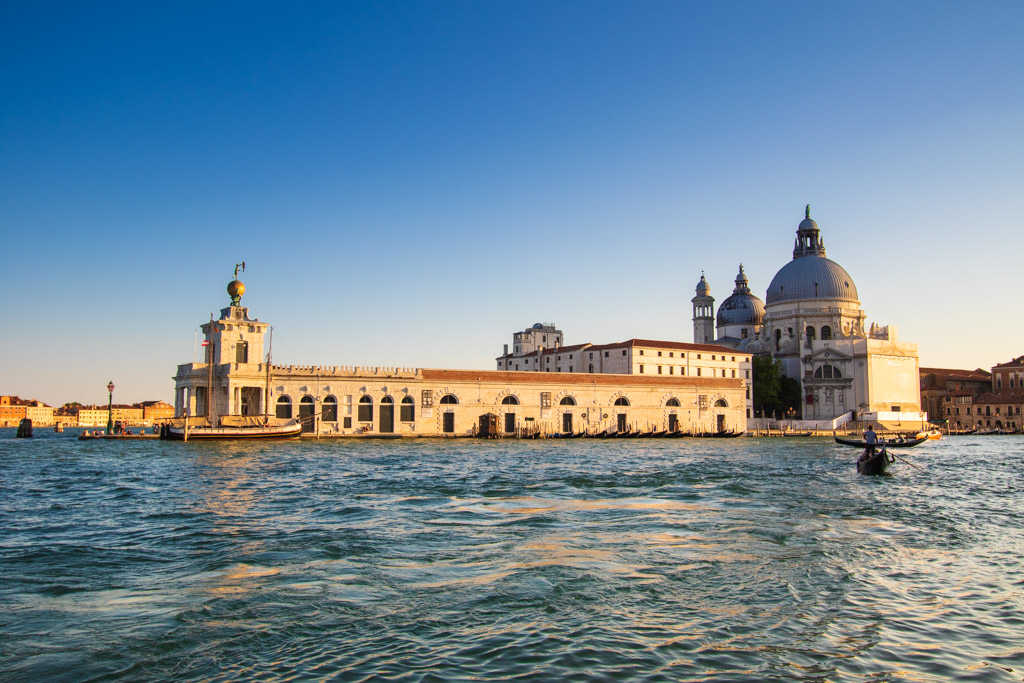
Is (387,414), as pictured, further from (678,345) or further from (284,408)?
(678,345)

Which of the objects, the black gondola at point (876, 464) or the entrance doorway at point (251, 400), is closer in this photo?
the black gondola at point (876, 464)

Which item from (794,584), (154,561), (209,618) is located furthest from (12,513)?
(794,584)

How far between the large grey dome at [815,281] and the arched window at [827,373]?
6533 mm

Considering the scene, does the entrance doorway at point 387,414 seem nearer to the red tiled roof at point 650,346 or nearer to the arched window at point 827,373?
the red tiled roof at point 650,346

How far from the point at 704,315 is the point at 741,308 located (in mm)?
3816

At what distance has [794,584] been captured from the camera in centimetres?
880

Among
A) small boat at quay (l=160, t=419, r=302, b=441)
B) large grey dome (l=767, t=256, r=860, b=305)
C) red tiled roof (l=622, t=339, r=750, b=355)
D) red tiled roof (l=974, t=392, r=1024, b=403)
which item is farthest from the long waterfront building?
red tiled roof (l=974, t=392, r=1024, b=403)

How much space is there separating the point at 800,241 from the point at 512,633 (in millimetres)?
72004

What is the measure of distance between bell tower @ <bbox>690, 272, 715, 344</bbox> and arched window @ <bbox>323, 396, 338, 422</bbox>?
4612 cm

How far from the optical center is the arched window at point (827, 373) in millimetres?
64125

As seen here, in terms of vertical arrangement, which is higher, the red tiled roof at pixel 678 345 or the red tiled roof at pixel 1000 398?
the red tiled roof at pixel 678 345

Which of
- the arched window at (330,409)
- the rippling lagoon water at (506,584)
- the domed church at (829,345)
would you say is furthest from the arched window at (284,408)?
the domed church at (829,345)

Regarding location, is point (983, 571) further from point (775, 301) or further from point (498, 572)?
point (775, 301)

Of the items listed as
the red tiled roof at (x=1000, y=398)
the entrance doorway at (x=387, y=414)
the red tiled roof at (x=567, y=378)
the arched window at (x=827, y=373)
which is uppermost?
the arched window at (x=827, y=373)
